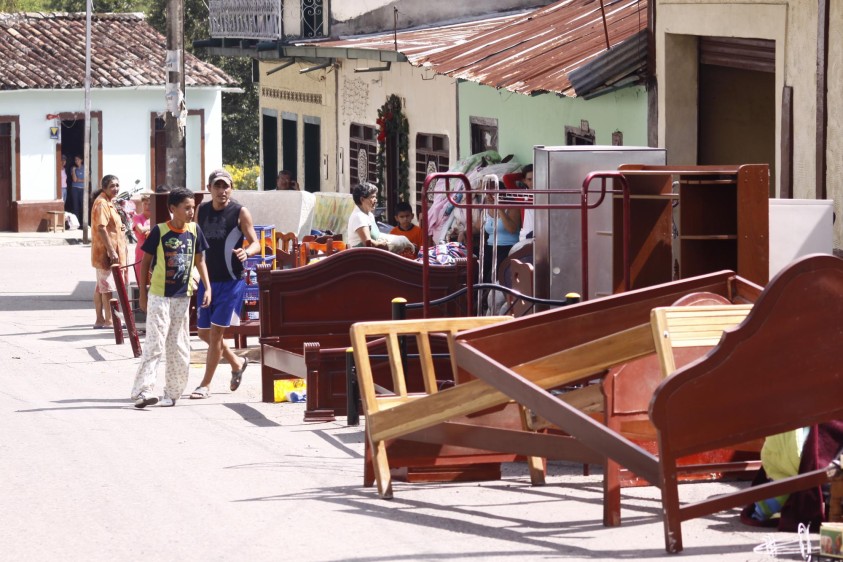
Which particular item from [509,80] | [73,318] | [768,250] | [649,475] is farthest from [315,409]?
[73,318]

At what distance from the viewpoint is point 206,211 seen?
1254cm

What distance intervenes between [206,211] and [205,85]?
84.9 ft

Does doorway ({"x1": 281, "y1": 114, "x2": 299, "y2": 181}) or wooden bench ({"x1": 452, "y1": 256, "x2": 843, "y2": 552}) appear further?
doorway ({"x1": 281, "y1": 114, "x2": 299, "y2": 181})

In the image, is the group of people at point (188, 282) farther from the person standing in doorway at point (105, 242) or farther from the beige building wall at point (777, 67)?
the person standing in doorway at point (105, 242)

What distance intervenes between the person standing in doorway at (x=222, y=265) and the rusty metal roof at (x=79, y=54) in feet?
78.0

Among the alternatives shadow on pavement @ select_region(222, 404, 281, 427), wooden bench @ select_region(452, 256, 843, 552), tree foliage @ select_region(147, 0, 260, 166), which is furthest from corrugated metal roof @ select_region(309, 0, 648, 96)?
tree foliage @ select_region(147, 0, 260, 166)

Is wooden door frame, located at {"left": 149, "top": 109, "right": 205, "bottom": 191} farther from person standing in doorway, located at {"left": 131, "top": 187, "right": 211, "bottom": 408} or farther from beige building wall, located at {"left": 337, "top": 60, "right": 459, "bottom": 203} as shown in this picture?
person standing in doorway, located at {"left": 131, "top": 187, "right": 211, "bottom": 408}

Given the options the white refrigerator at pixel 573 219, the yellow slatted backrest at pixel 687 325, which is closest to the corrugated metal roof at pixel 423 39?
the white refrigerator at pixel 573 219

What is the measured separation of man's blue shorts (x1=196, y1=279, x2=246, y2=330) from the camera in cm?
1219

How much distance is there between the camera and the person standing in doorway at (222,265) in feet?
40.1

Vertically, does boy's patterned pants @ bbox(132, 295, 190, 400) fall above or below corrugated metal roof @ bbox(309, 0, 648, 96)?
below

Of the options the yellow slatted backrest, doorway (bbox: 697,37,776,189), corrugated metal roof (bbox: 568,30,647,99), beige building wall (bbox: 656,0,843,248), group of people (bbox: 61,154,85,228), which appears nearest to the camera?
the yellow slatted backrest

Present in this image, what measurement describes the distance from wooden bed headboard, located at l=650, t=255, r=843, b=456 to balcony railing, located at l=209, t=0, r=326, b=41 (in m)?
21.2

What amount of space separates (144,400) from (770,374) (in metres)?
6.20
